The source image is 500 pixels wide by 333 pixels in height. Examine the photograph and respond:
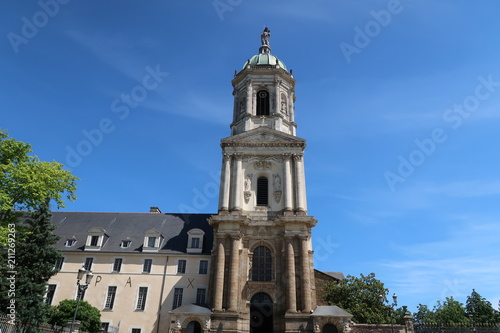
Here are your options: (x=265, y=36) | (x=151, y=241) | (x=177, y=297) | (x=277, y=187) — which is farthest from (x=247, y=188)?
(x=265, y=36)

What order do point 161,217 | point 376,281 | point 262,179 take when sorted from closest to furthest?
point 376,281, point 262,179, point 161,217

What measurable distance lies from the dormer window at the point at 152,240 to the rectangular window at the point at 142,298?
4.17m

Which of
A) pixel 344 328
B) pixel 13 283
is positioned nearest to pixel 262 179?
pixel 344 328

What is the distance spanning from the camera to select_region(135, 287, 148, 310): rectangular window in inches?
1373

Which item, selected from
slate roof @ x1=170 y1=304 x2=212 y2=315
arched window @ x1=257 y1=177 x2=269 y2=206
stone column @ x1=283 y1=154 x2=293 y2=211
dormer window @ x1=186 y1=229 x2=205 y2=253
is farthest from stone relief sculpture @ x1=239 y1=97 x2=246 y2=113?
slate roof @ x1=170 y1=304 x2=212 y2=315

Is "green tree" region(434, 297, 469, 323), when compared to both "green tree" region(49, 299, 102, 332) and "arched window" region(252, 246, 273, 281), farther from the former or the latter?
"green tree" region(49, 299, 102, 332)

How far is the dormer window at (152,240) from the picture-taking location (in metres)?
38.2

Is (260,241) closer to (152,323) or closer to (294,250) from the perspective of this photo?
(294,250)

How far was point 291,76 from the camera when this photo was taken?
46281mm

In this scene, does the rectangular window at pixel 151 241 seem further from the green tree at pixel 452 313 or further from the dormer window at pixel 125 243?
the green tree at pixel 452 313

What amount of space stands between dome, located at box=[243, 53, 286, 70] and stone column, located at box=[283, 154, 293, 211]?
14.2m

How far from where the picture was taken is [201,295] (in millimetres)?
34938

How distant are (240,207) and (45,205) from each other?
690 inches

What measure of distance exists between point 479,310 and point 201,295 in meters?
55.1
